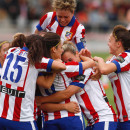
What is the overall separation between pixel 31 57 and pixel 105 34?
21313mm


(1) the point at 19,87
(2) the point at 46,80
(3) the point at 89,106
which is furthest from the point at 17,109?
(3) the point at 89,106

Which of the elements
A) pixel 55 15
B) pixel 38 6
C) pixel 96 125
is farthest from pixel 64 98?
pixel 38 6

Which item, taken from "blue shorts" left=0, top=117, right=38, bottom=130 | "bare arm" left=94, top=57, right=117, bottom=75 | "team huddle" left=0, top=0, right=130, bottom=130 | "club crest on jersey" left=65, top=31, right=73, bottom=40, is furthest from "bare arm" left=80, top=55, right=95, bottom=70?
"club crest on jersey" left=65, top=31, right=73, bottom=40

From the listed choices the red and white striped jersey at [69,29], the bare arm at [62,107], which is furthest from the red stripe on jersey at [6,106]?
the red and white striped jersey at [69,29]

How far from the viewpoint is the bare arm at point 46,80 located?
4211 mm

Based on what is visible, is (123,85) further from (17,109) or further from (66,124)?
(17,109)

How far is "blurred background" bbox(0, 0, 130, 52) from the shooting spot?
2298 cm

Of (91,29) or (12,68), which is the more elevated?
(91,29)

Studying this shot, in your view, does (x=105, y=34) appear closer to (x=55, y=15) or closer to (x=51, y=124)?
→ (x=55, y=15)

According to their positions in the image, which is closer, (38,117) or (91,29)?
(38,117)

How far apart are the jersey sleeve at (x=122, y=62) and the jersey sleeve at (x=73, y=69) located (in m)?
0.51

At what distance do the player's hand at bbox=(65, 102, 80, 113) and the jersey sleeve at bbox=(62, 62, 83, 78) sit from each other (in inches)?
14.6

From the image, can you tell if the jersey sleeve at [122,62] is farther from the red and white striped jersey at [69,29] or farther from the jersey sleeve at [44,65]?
the red and white striped jersey at [69,29]

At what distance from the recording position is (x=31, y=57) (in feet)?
13.5
